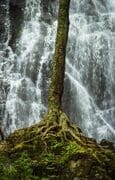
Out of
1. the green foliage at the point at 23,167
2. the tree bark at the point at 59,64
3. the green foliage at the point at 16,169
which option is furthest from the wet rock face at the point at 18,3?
the green foliage at the point at 23,167

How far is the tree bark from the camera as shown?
10.7 metres

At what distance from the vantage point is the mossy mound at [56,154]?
8.40 metres

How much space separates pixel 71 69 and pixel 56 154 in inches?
335

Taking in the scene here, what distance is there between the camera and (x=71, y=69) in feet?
57.5

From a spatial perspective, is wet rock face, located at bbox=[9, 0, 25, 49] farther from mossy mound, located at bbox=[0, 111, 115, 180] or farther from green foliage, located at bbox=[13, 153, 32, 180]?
green foliage, located at bbox=[13, 153, 32, 180]

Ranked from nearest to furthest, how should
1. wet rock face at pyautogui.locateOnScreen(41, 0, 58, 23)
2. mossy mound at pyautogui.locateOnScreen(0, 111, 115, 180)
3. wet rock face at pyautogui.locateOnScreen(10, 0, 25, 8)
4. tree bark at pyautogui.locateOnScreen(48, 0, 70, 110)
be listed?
mossy mound at pyautogui.locateOnScreen(0, 111, 115, 180) < tree bark at pyautogui.locateOnScreen(48, 0, 70, 110) < wet rock face at pyautogui.locateOnScreen(41, 0, 58, 23) < wet rock face at pyautogui.locateOnScreen(10, 0, 25, 8)

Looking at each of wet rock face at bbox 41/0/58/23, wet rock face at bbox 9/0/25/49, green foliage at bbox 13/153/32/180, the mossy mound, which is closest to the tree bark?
the mossy mound

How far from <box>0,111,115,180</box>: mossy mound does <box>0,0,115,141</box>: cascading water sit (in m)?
5.83

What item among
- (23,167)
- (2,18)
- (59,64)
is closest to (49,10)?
(2,18)

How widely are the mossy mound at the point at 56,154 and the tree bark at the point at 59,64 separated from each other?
13.7 inches

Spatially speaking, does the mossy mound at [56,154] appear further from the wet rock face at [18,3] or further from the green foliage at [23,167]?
the wet rock face at [18,3]

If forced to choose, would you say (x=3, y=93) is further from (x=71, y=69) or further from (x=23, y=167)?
(x=23, y=167)

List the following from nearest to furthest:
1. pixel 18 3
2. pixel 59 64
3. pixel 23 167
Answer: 1. pixel 23 167
2. pixel 59 64
3. pixel 18 3

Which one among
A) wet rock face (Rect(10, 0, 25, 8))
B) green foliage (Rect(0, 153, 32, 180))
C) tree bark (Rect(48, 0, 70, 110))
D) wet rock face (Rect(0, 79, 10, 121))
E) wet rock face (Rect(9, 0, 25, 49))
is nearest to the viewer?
green foliage (Rect(0, 153, 32, 180))
